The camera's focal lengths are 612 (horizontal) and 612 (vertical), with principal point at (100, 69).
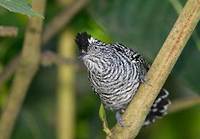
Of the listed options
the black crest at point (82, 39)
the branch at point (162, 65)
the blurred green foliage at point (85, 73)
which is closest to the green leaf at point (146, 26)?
the blurred green foliage at point (85, 73)

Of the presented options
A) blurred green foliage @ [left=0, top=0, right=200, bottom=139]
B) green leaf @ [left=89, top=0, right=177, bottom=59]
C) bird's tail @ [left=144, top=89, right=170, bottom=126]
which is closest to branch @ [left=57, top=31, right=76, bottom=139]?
blurred green foliage @ [left=0, top=0, right=200, bottom=139]

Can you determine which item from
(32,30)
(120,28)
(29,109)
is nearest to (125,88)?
(120,28)

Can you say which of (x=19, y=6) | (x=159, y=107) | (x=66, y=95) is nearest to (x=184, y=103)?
(x=159, y=107)

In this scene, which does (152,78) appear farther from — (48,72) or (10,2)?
(48,72)

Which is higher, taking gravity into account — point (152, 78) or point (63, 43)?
point (63, 43)

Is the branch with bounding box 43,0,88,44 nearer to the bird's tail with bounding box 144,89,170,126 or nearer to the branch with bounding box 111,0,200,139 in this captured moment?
the bird's tail with bounding box 144,89,170,126
